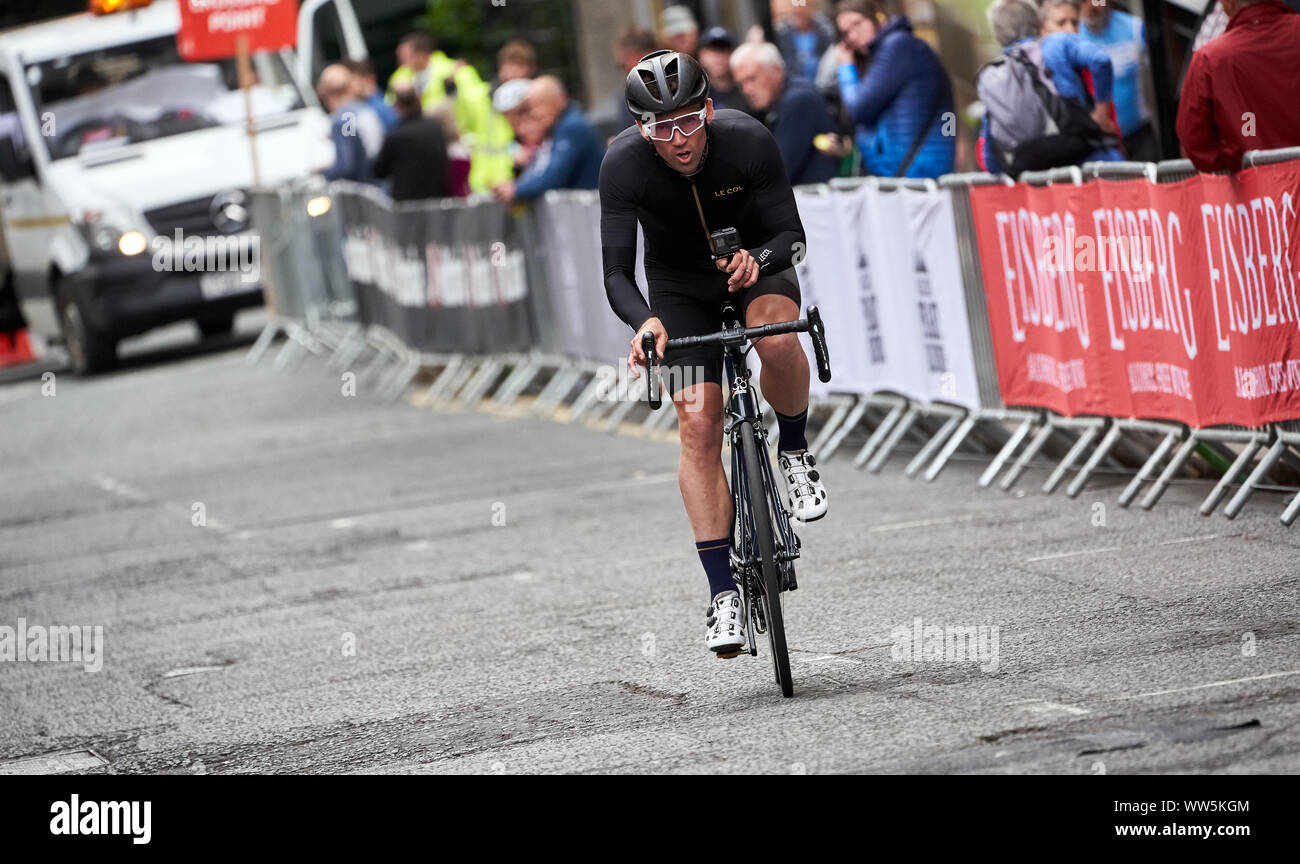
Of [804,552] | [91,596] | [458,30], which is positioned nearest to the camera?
[804,552]

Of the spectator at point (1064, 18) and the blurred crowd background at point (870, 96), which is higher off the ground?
the spectator at point (1064, 18)

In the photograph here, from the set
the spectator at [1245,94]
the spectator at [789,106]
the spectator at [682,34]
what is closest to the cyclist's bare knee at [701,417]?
the spectator at [1245,94]

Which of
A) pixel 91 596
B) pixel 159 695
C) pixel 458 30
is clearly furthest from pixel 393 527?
pixel 458 30

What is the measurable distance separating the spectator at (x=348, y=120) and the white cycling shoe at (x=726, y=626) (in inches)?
541

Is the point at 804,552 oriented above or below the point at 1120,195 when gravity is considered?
below

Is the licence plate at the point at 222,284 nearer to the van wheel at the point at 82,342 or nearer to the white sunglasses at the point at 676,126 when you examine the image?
the van wheel at the point at 82,342

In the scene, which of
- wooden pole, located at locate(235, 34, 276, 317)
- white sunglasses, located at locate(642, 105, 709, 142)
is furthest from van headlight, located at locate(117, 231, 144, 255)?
white sunglasses, located at locate(642, 105, 709, 142)

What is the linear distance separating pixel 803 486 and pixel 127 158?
1708 cm

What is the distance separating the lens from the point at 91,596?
11.0 metres

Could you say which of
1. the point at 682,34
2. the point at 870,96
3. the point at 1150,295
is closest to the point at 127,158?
the point at 682,34

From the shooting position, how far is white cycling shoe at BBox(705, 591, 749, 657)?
23.0 feet

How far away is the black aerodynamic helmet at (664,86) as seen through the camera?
22.5 ft
